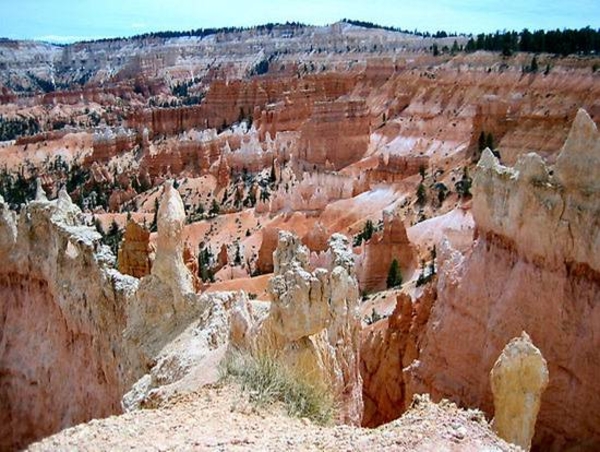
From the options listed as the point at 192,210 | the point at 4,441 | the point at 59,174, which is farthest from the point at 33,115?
the point at 4,441

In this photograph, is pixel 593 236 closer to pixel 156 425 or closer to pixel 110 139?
pixel 156 425

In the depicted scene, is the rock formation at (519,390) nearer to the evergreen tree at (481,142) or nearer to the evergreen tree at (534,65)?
the evergreen tree at (481,142)

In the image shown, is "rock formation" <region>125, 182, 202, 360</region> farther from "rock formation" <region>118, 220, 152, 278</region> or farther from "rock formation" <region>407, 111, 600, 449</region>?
"rock formation" <region>118, 220, 152, 278</region>

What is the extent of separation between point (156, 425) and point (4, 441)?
31.7 ft

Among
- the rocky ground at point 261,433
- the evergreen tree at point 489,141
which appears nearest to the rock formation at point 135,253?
the rocky ground at point 261,433

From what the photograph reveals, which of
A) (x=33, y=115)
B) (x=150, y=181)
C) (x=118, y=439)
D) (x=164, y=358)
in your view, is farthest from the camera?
(x=33, y=115)

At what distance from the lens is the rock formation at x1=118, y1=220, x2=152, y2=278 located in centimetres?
2194

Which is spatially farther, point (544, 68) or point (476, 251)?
point (544, 68)

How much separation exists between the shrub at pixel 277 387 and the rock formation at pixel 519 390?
2297mm

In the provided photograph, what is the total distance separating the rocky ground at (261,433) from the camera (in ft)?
22.6

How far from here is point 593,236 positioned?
12406 millimetres

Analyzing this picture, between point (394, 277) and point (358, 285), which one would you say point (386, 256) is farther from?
point (358, 285)

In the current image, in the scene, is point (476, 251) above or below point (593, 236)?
below

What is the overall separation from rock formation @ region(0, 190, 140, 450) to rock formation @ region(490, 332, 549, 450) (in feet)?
20.4
